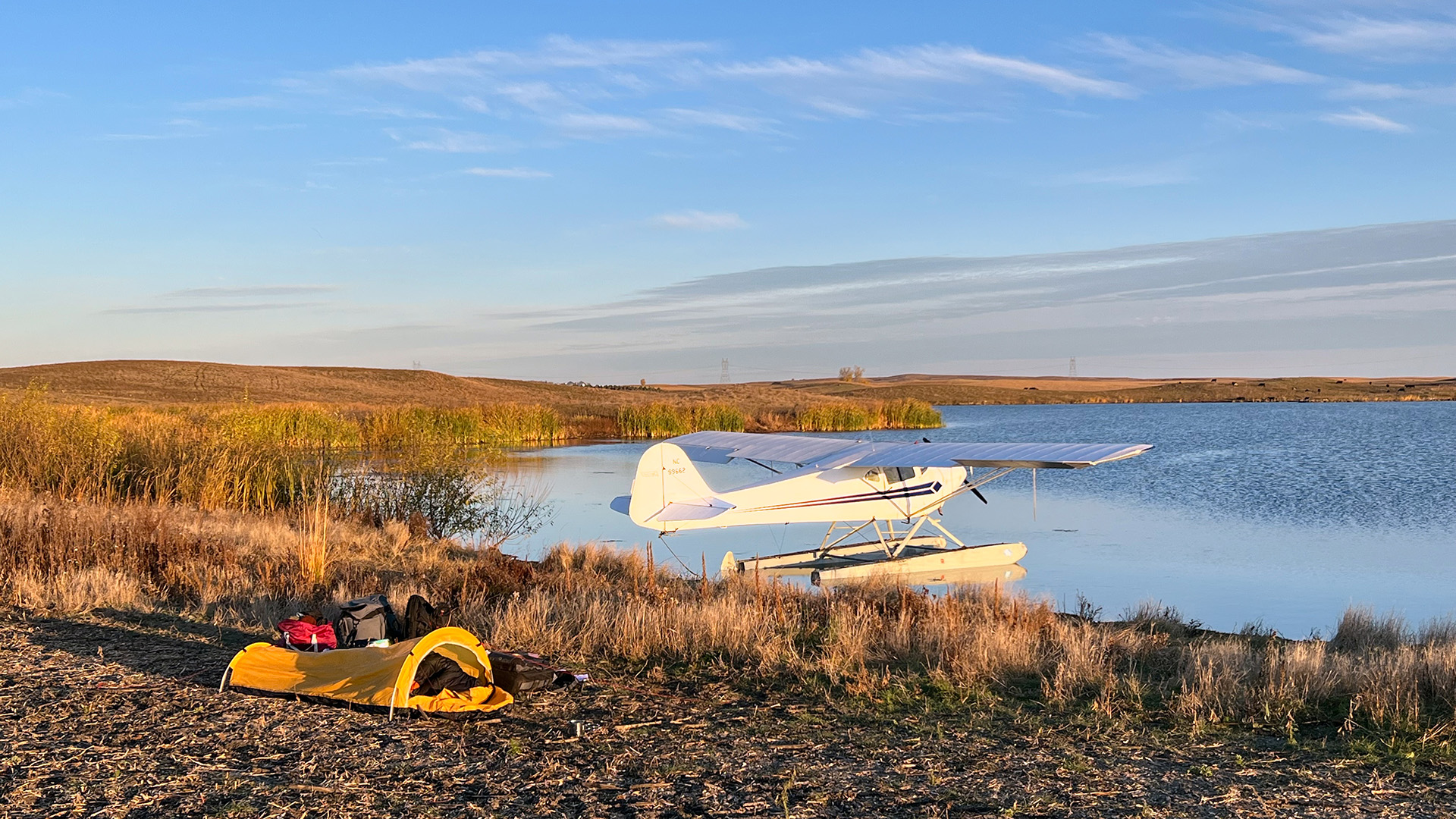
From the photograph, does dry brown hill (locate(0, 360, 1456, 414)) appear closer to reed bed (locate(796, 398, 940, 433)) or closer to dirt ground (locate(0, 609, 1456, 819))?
reed bed (locate(796, 398, 940, 433))

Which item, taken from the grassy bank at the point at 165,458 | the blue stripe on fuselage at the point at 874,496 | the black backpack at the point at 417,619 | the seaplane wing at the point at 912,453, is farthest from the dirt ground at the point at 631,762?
the blue stripe on fuselage at the point at 874,496

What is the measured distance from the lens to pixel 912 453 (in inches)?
566

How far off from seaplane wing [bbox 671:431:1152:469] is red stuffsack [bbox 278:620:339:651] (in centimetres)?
861

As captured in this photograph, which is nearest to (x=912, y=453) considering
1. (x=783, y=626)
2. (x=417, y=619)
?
(x=783, y=626)

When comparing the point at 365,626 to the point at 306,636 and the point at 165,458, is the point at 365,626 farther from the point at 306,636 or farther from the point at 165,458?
the point at 165,458

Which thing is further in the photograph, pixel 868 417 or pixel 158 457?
pixel 868 417

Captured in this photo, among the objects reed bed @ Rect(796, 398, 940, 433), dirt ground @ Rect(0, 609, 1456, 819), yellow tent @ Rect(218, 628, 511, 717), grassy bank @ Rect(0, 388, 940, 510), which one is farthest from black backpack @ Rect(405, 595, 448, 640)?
reed bed @ Rect(796, 398, 940, 433)

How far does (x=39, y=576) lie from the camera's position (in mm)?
8453

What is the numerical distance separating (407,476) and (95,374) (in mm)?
67712

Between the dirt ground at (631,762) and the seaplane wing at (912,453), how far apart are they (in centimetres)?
763

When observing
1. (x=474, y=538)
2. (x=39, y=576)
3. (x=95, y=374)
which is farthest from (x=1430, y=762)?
(x=95, y=374)

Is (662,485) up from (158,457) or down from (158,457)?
down

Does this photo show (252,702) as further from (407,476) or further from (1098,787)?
(407,476)

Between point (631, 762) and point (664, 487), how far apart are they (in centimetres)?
938
